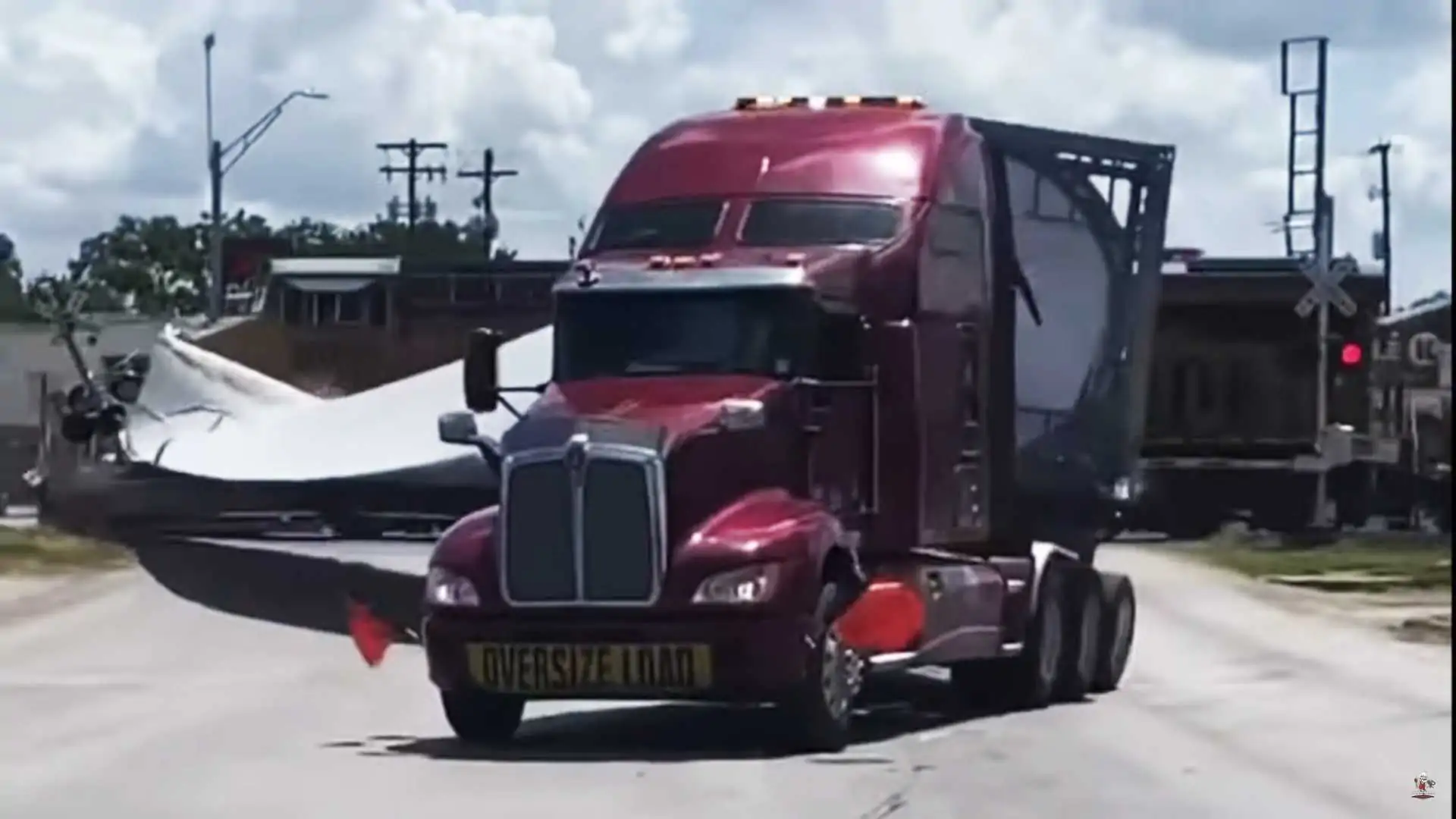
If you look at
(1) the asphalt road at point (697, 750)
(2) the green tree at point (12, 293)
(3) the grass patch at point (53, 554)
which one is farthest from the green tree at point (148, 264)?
(1) the asphalt road at point (697, 750)

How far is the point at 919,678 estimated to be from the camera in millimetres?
23984

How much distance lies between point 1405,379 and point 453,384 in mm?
14911

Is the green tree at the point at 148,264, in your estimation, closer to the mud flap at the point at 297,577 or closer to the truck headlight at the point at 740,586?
the mud flap at the point at 297,577

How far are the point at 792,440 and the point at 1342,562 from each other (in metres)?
26.8

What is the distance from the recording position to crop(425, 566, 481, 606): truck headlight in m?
18.1

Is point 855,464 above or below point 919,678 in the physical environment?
above

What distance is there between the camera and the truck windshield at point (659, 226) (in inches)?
762

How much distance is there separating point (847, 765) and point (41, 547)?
107ft

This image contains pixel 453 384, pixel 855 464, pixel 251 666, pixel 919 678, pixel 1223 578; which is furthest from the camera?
pixel 453 384

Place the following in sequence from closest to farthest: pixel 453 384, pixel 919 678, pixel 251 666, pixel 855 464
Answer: pixel 855 464 → pixel 919 678 → pixel 251 666 → pixel 453 384

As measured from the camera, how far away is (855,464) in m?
19.0

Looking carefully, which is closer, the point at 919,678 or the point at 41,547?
the point at 919,678

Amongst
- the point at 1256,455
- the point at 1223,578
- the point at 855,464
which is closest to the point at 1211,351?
the point at 1256,455

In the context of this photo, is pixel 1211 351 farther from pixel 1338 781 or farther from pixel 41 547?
pixel 1338 781
